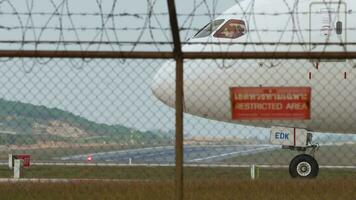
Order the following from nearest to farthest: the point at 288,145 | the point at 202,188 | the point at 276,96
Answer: the point at 276,96, the point at 202,188, the point at 288,145

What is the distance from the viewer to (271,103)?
714 centimetres

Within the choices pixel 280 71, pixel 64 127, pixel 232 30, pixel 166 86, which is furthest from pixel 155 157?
pixel 280 71

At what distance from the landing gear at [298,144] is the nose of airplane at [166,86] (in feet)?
9.39

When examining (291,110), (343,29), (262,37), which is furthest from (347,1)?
(291,110)

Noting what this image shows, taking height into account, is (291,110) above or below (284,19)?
below

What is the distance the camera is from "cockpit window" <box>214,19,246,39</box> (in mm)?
17719

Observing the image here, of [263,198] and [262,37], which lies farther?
[262,37]

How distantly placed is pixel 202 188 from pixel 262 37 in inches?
171

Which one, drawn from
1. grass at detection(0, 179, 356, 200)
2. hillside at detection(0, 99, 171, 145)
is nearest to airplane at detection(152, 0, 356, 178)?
hillside at detection(0, 99, 171, 145)

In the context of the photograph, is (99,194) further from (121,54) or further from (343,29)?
(343,29)

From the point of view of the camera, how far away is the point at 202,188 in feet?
47.9

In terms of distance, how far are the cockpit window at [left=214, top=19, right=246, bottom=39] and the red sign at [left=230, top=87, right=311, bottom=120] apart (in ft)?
34.7

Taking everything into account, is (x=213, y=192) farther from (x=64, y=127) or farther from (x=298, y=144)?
(x=64, y=127)

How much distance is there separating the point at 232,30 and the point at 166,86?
232 cm
